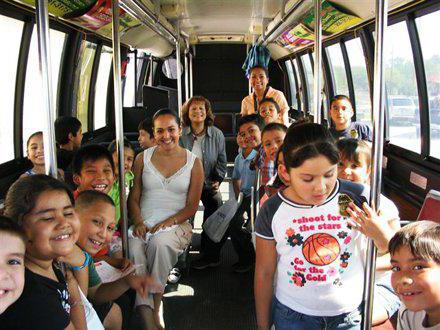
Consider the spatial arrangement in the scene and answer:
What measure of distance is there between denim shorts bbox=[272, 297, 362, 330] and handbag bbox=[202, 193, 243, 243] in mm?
1916

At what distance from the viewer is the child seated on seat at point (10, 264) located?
52.5 inches

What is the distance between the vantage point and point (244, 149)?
4324mm

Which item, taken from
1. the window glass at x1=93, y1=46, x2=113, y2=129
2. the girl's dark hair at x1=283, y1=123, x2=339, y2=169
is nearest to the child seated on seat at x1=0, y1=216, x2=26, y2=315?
the girl's dark hair at x1=283, y1=123, x2=339, y2=169

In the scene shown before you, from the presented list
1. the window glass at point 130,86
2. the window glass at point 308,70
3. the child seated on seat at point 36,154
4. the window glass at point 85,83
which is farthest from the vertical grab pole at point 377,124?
the window glass at point 308,70

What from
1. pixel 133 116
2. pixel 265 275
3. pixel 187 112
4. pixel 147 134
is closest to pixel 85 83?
pixel 133 116

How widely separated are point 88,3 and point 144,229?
269 centimetres

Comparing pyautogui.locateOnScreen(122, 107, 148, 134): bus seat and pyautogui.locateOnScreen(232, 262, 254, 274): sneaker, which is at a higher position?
pyautogui.locateOnScreen(122, 107, 148, 134): bus seat

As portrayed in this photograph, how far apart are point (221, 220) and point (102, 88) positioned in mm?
5721

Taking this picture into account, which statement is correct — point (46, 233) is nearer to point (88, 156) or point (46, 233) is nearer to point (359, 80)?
point (88, 156)

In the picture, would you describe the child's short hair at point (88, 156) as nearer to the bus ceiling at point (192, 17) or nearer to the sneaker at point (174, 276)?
the bus ceiling at point (192, 17)

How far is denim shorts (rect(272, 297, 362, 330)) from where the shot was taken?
1852mm

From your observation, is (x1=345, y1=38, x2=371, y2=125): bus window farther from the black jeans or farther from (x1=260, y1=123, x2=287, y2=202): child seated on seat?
(x1=260, y1=123, x2=287, y2=202): child seated on seat

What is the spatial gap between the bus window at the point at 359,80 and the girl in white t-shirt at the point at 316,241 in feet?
17.3

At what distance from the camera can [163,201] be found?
343 cm
